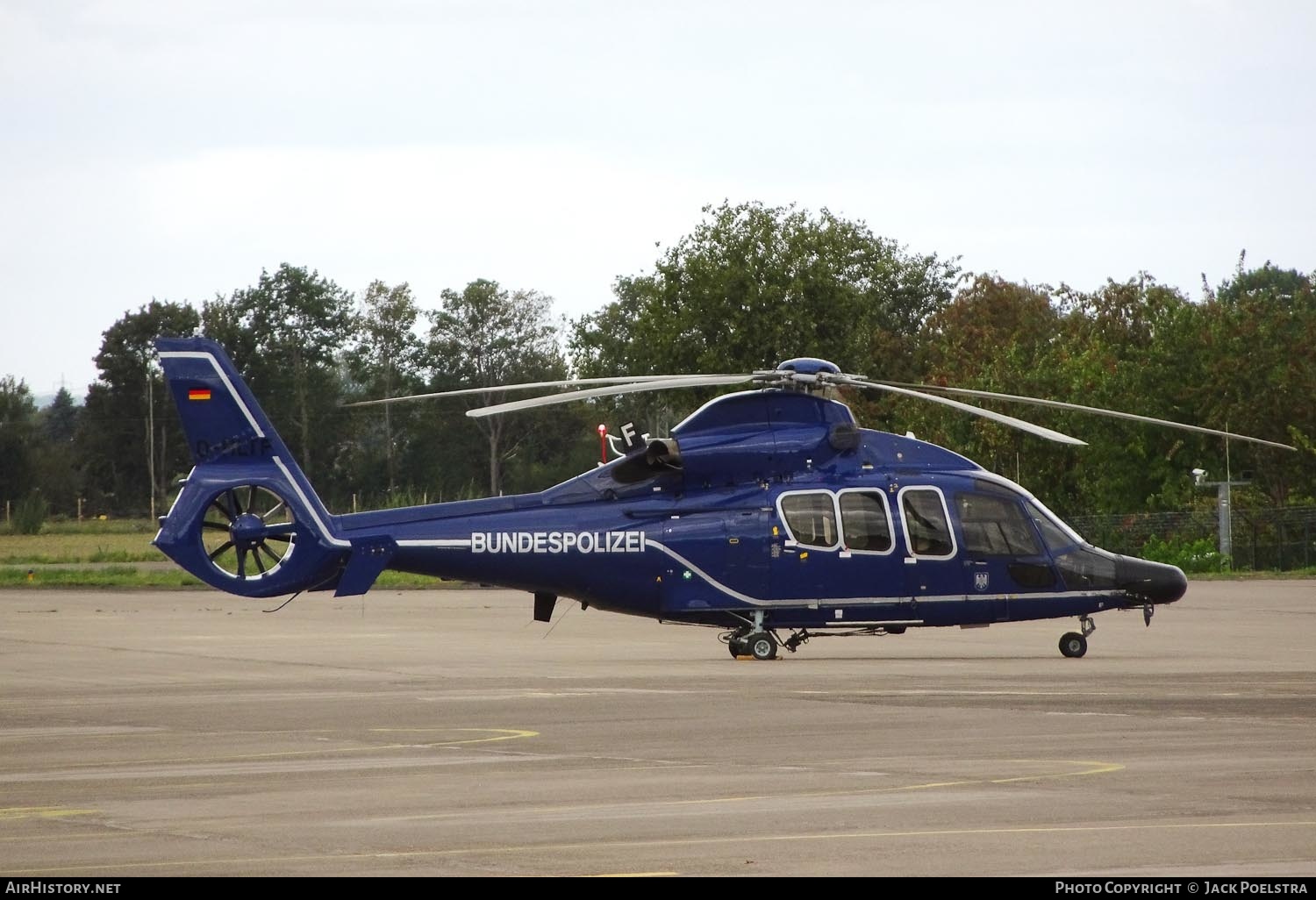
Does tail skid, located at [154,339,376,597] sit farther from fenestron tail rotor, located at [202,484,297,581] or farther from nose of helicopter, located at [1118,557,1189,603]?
nose of helicopter, located at [1118,557,1189,603]

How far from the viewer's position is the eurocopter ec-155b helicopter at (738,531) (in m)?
22.7

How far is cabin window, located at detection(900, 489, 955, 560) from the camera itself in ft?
76.1

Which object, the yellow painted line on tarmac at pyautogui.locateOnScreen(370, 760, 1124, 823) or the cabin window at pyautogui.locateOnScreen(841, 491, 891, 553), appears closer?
the yellow painted line on tarmac at pyautogui.locateOnScreen(370, 760, 1124, 823)

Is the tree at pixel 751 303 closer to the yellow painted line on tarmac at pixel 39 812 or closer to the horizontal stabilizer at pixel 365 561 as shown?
the horizontal stabilizer at pixel 365 561

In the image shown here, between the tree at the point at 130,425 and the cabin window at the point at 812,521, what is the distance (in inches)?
3277

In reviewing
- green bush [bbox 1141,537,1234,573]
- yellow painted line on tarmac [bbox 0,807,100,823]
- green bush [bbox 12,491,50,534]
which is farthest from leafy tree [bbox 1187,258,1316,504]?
green bush [bbox 12,491,50,534]

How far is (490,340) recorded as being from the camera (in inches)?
4279

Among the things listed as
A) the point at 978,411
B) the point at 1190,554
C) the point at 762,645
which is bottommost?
the point at 762,645

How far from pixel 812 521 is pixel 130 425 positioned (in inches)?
3414

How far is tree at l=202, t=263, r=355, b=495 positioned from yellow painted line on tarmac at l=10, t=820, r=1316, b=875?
291 ft

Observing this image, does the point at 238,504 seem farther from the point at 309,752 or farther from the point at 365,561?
the point at 309,752

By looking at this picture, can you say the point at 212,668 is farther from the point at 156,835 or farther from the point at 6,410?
the point at 6,410

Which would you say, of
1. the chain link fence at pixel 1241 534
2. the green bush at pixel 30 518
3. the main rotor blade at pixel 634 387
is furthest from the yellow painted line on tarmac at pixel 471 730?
the green bush at pixel 30 518

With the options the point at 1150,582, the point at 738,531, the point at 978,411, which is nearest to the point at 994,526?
the point at 1150,582
